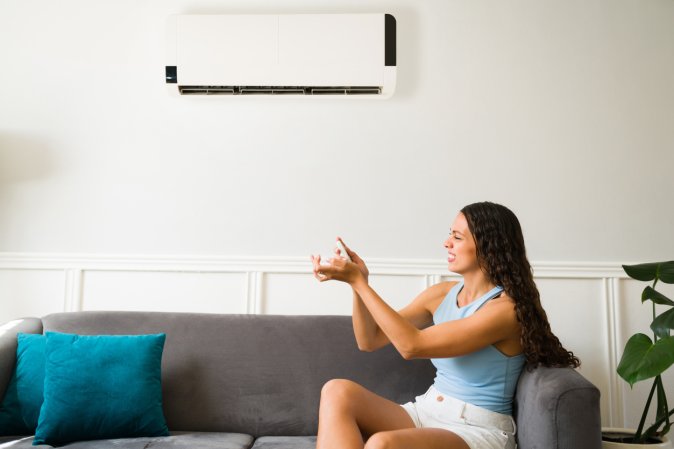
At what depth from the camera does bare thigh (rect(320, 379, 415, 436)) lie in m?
1.51

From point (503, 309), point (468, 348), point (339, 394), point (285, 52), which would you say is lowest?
point (339, 394)

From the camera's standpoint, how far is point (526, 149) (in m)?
2.50

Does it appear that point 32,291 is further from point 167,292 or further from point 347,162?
point 347,162

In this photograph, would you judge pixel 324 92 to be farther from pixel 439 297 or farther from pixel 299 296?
pixel 439 297

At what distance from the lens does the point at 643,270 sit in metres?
1.98

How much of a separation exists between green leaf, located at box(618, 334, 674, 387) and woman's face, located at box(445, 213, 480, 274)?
1.76 feet

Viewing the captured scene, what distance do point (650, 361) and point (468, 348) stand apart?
0.59 metres

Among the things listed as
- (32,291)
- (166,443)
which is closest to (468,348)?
(166,443)

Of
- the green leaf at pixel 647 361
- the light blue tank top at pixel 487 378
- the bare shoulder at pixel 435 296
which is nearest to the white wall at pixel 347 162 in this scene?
the bare shoulder at pixel 435 296

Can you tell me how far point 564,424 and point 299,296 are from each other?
1.28 meters

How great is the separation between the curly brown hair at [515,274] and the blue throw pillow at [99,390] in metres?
1.14

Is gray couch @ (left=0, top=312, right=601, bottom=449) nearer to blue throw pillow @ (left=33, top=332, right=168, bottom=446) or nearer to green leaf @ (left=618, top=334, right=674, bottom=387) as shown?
blue throw pillow @ (left=33, top=332, right=168, bottom=446)

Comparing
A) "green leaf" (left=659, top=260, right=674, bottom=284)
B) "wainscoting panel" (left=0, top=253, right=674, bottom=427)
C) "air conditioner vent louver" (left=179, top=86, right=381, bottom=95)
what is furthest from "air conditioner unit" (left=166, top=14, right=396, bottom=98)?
"green leaf" (left=659, top=260, right=674, bottom=284)

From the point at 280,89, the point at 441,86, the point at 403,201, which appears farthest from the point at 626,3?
the point at 280,89
